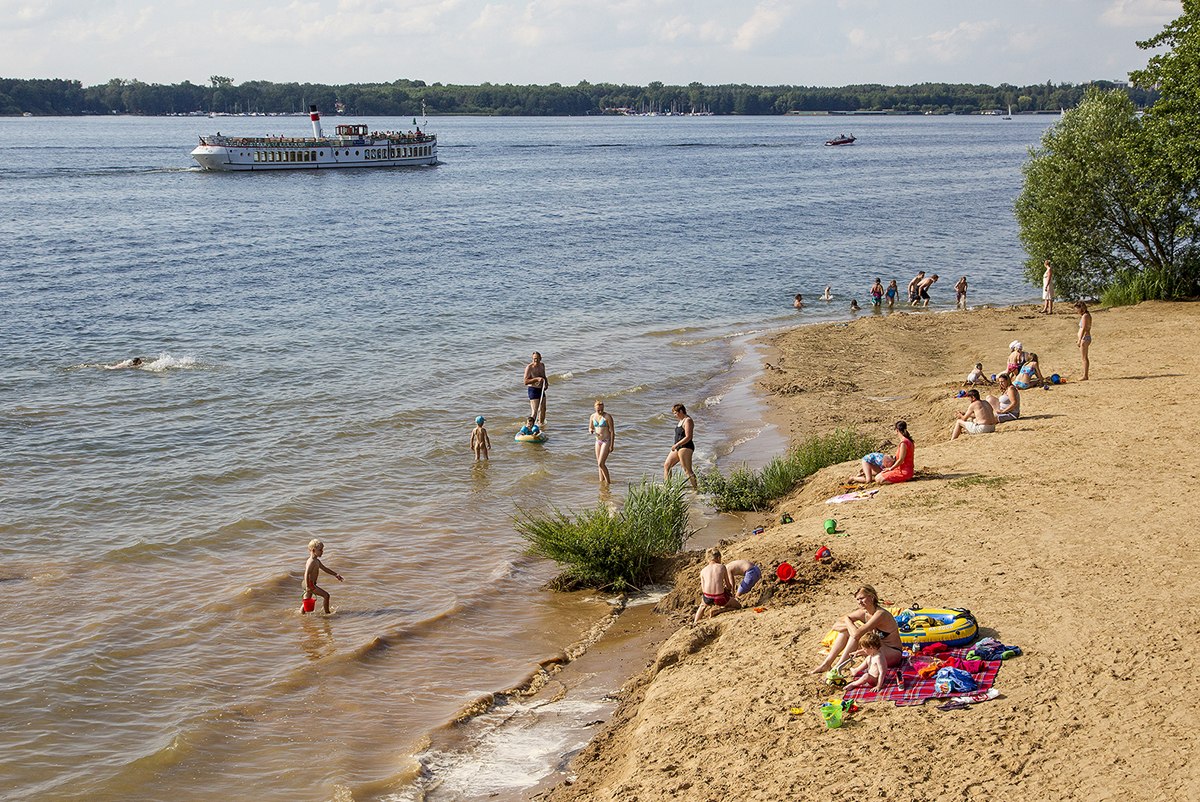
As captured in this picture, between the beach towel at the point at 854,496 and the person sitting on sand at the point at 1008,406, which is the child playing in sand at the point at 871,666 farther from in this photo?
the person sitting on sand at the point at 1008,406

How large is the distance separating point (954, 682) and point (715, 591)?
12.0 feet

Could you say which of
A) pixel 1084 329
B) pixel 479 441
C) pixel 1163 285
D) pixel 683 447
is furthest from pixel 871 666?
pixel 1163 285

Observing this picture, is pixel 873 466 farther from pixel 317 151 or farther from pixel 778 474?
pixel 317 151

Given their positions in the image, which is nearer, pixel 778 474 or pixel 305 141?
pixel 778 474

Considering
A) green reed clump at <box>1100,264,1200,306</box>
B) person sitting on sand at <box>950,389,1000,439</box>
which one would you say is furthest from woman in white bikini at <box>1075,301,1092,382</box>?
green reed clump at <box>1100,264,1200,306</box>

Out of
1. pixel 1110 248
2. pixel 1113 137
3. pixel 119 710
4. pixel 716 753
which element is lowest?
pixel 119 710

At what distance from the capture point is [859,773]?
874cm

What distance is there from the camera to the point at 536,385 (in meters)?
23.1

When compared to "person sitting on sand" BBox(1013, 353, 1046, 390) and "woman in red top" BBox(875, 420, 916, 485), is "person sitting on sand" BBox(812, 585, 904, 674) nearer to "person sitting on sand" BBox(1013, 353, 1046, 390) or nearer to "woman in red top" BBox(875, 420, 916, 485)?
"woman in red top" BBox(875, 420, 916, 485)

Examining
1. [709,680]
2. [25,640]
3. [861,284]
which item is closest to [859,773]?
[709,680]

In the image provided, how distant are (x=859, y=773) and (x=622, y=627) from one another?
542 cm

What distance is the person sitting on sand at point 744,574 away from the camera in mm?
13041

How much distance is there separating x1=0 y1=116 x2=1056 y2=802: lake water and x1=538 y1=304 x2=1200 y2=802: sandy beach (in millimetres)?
2726

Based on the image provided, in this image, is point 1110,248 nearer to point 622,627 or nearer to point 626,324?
point 626,324
